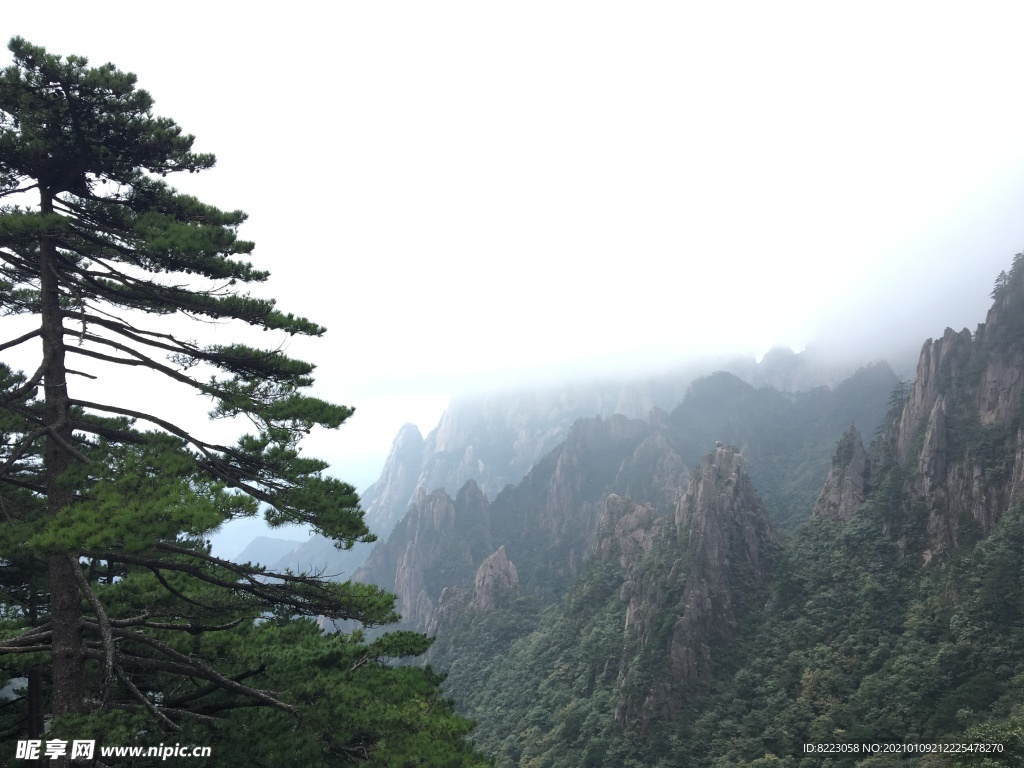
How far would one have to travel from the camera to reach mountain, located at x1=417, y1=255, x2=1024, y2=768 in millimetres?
40844

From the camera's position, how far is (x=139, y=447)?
30.4 ft

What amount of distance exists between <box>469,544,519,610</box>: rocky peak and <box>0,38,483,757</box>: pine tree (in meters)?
100

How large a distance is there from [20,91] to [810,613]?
70727 mm

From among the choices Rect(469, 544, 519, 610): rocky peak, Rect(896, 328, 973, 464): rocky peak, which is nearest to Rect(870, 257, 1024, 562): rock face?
Rect(896, 328, 973, 464): rocky peak

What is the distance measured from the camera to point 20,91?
8477 mm

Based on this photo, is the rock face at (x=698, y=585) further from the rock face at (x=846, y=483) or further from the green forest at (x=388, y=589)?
the rock face at (x=846, y=483)

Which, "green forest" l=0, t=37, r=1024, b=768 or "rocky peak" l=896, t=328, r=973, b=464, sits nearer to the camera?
"green forest" l=0, t=37, r=1024, b=768

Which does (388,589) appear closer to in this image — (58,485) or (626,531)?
(58,485)

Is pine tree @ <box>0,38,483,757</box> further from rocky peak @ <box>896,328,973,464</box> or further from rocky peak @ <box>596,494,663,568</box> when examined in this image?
rocky peak @ <box>596,494,663,568</box>

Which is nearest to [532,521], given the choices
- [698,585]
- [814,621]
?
[698,585]

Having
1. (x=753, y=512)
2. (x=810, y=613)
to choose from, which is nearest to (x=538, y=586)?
(x=753, y=512)

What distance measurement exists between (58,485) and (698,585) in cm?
6776

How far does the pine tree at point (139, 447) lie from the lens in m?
8.03

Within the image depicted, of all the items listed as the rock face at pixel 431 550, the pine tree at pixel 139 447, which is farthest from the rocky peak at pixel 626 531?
the pine tree at pixel 139 447
